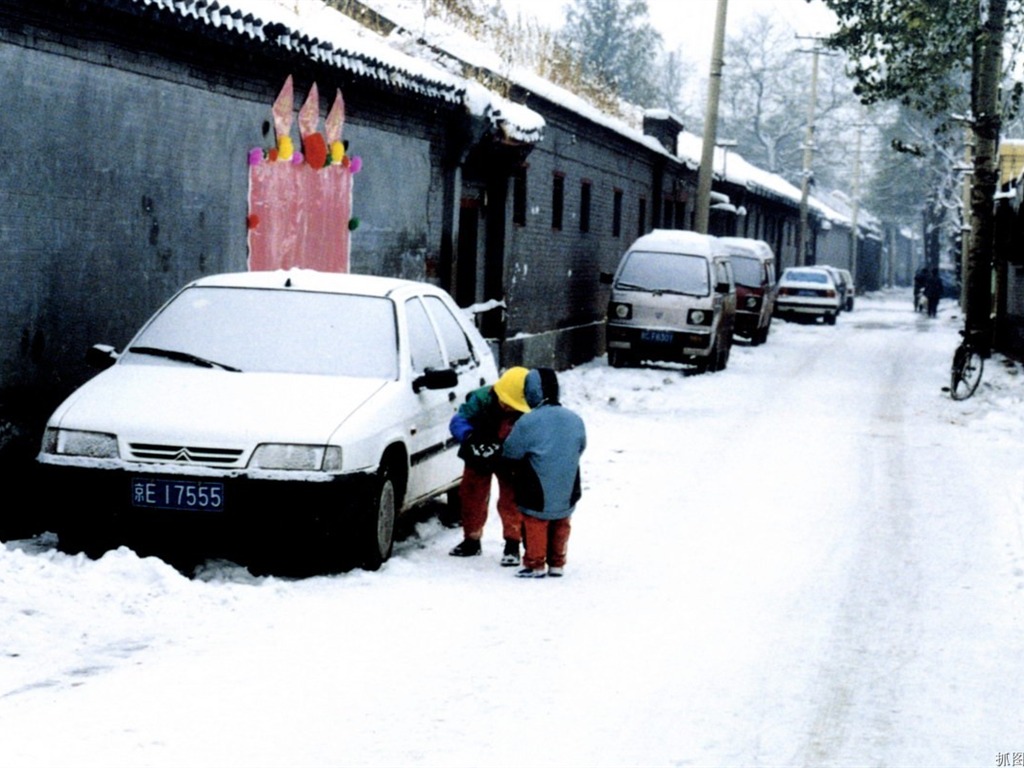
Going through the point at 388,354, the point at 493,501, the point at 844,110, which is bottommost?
the point at 493,501

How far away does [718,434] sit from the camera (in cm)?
1677

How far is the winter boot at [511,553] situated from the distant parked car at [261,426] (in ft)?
2.05

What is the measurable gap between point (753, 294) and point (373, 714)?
91.4 ft

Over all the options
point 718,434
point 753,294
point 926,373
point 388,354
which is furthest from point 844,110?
point 388,354

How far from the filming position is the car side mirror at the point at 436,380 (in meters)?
9.37

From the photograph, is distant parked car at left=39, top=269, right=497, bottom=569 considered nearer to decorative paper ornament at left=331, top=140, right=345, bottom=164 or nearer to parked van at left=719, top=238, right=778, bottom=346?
decorative paper ornament at left=331, top=140, right=345, bottom=164

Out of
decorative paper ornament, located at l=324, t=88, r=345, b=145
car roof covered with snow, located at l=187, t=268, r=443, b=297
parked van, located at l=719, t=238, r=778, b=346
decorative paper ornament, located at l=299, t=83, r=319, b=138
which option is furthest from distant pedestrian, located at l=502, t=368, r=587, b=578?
parked van, located at l=719, t=238, r=778, b=346

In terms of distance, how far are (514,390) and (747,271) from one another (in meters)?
25.0

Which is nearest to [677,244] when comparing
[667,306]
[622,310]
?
[667,306]

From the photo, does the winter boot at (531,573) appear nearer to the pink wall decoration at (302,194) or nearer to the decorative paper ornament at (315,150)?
the pink wall decoration at (302,194)

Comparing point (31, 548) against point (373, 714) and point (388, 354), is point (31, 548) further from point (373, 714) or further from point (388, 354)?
point (373, 714)

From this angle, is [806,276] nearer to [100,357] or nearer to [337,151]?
[337,151]

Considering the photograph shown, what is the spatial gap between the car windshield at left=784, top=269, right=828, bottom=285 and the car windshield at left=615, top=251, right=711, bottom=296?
69.0ft

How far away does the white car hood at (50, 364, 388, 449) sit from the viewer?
823 cm
